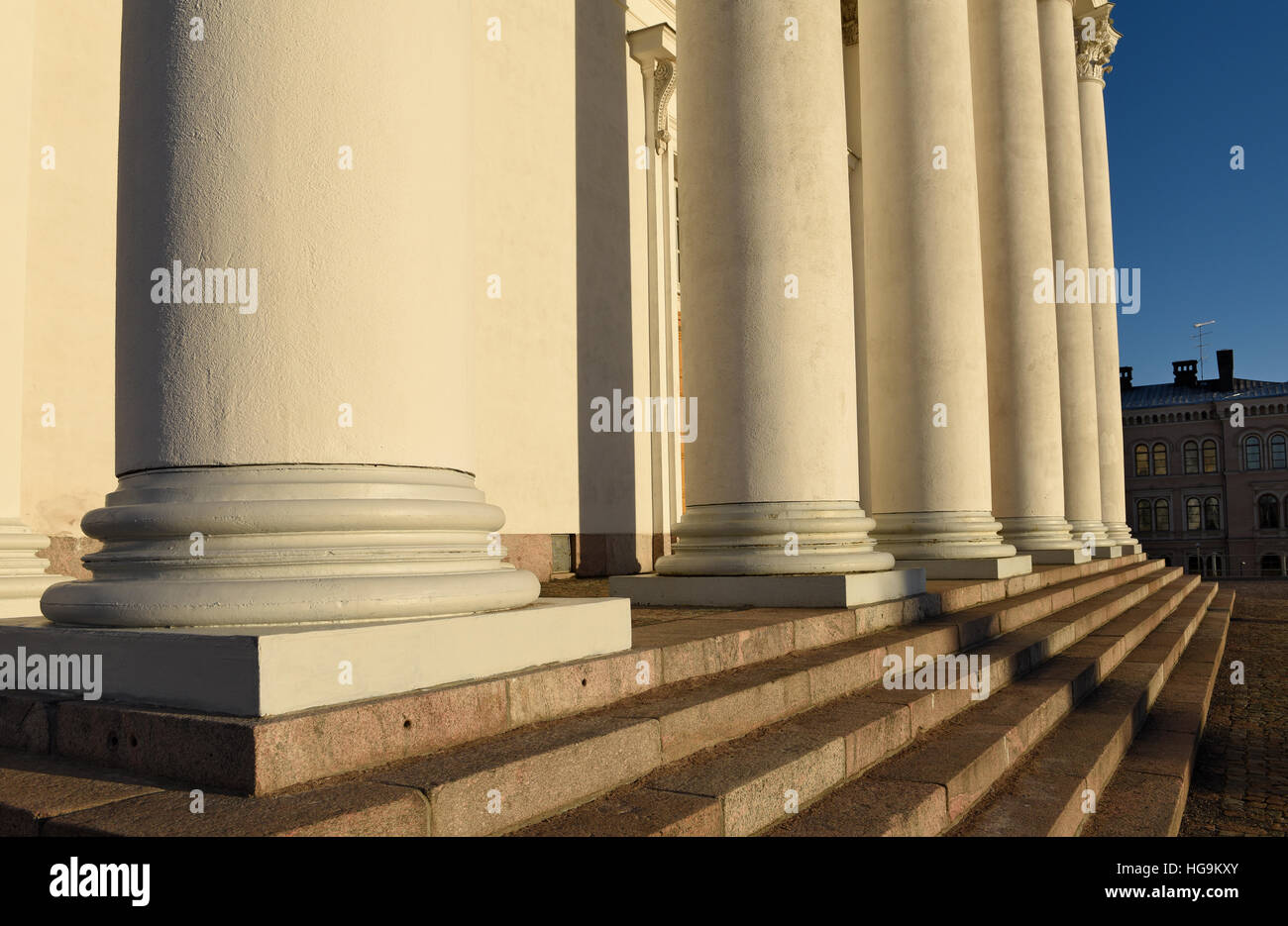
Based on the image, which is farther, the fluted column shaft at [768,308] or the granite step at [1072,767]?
the fluted column shaft at [768,308]

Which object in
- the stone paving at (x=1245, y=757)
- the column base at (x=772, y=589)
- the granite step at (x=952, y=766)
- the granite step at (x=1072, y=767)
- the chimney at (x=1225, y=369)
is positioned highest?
the chimney at (x=1225, y=369)

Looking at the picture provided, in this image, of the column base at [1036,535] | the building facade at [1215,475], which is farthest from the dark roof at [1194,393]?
the column base at [1036,535]

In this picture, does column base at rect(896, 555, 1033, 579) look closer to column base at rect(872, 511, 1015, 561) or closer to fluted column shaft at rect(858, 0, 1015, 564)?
column base at rect(872, 511, 1015, 561)

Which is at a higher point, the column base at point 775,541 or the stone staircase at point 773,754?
the column base at point 775,541

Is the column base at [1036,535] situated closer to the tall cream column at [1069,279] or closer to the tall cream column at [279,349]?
the tall cream column at [1069,279]

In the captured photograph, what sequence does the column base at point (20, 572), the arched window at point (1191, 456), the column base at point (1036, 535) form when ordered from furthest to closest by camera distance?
the arched window at point (1191, 456), the column base at point (1036, 535), the column base at point (20, 572)

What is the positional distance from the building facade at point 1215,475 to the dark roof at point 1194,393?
146 mm

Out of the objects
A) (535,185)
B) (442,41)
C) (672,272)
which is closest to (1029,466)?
(672,272)

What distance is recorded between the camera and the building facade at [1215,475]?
137625 mm

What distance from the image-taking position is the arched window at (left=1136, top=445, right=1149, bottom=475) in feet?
483

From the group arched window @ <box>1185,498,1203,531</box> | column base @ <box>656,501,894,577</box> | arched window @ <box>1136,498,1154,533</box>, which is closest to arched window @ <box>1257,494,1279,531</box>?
arched window @ <box>1185,498,1203,531</box>

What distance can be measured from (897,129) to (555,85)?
979cm

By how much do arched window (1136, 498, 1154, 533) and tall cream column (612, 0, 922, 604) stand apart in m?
147

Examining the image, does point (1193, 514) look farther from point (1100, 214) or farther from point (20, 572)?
point (20, 572)
